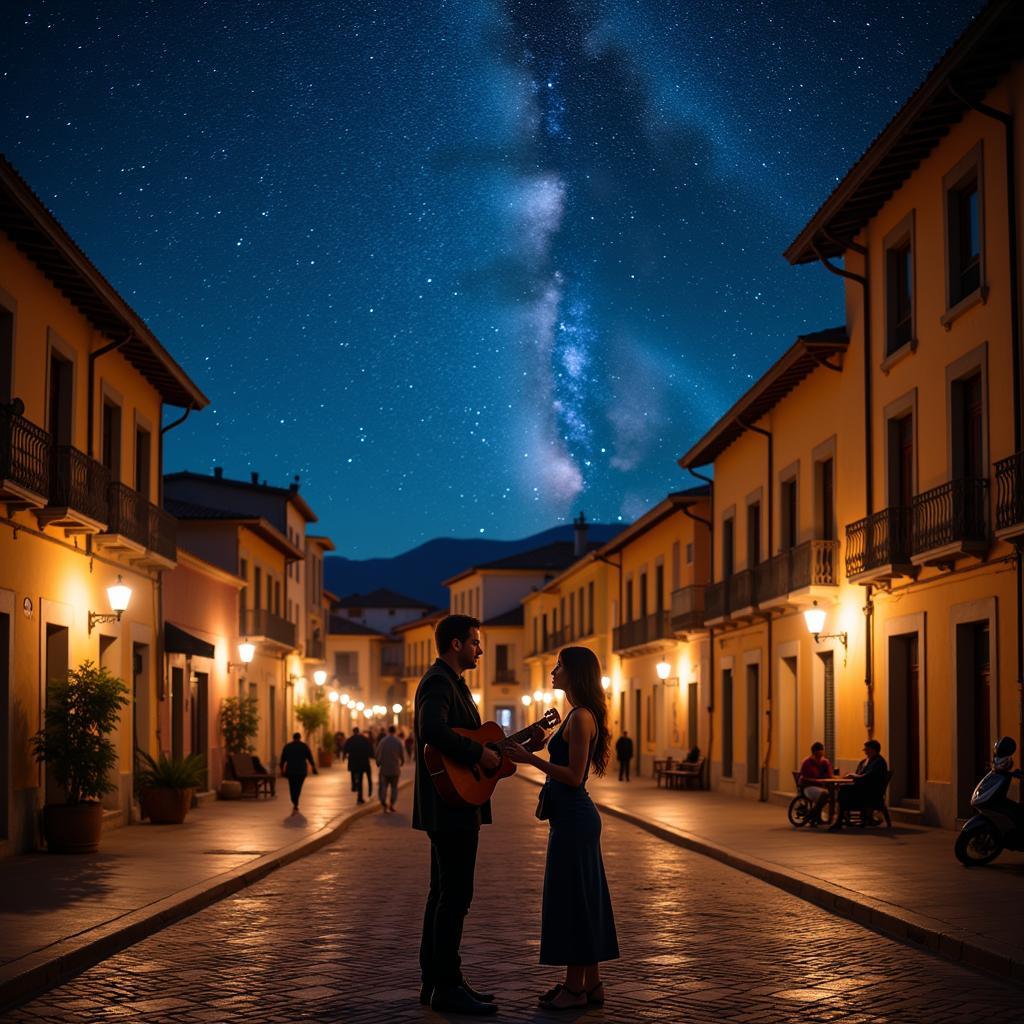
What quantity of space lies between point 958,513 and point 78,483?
10.5 meters

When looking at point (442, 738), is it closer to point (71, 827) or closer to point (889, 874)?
point (889, 874)

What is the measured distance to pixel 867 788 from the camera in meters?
21.5

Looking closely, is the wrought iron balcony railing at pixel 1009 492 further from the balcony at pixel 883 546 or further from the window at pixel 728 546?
the window at pixel 728 546

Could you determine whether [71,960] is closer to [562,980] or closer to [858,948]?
[562,980]

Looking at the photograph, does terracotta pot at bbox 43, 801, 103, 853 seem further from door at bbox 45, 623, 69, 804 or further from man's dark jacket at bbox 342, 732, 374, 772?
man's dark jacket at bbox 342, 732, 374, 772

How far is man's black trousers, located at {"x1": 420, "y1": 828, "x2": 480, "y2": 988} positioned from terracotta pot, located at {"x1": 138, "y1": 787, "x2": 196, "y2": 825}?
52.2ft

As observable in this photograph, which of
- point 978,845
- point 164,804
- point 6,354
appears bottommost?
point 164,804

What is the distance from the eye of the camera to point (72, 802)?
17922mm

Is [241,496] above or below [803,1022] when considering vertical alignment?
above

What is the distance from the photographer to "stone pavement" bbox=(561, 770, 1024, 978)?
1046 cm

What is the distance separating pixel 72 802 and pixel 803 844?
336 inches

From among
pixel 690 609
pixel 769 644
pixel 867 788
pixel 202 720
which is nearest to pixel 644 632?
pixel 690 609

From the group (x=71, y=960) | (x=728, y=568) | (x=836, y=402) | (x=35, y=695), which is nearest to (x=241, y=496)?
(x=728, y=568)

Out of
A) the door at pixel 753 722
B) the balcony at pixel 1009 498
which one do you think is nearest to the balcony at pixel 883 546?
the balcony at pixel 1009 498
